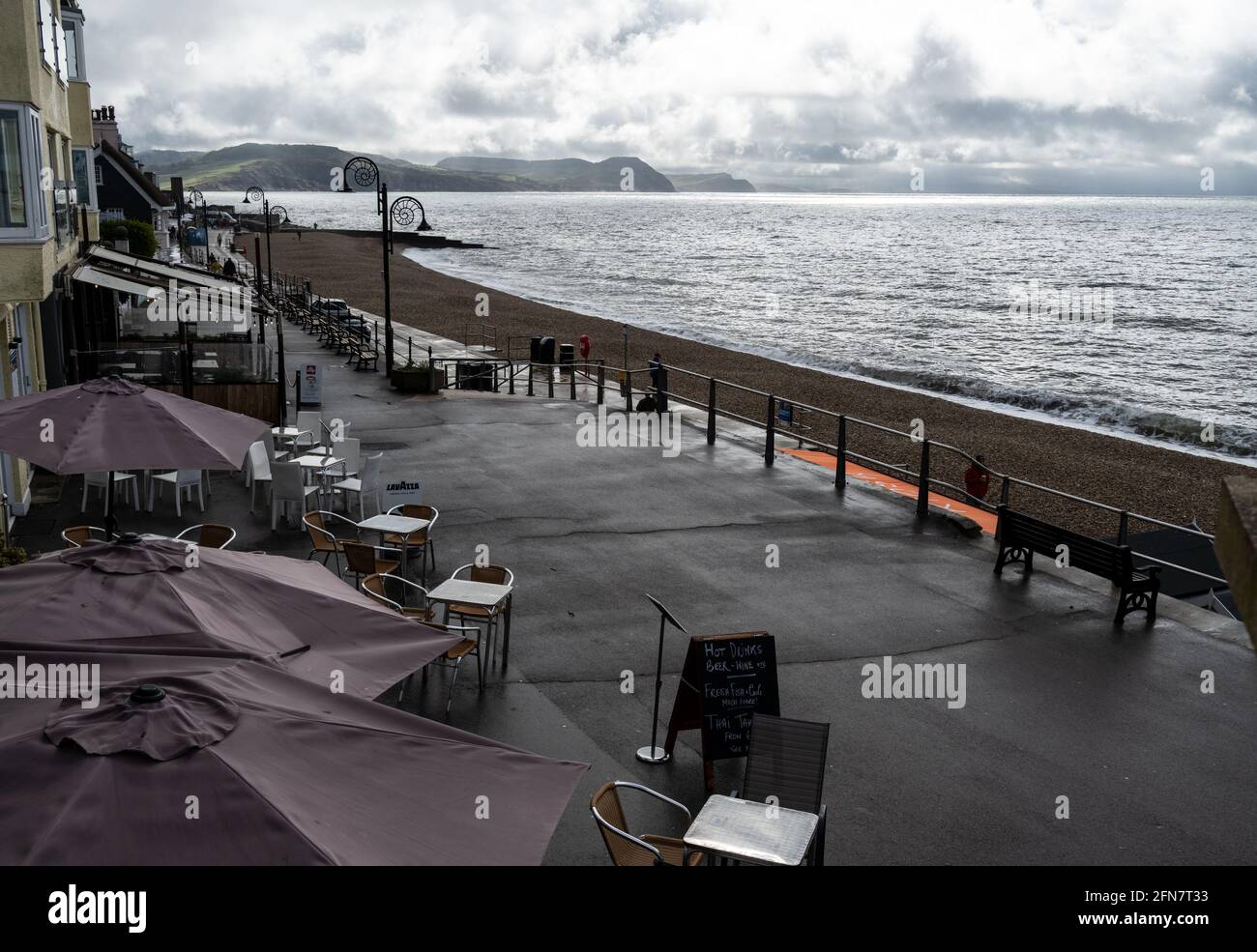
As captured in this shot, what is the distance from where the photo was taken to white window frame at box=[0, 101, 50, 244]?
13.1 meters

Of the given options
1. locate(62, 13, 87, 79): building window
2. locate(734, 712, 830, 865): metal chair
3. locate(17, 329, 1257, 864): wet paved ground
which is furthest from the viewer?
locate(62, 13, 87, 79): building window

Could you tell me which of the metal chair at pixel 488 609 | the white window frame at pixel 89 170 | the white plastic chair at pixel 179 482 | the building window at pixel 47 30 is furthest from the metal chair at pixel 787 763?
the white window frame at pixel 89 170

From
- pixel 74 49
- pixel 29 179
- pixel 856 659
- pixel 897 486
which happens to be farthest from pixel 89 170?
pixel 856 659

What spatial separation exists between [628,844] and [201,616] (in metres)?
2.68

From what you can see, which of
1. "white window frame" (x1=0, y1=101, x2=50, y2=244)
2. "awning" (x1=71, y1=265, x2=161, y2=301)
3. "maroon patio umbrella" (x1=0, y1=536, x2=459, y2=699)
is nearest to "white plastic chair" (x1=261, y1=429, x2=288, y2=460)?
"white window frame" (x1=0, y1=101, x2=50, y2=244)

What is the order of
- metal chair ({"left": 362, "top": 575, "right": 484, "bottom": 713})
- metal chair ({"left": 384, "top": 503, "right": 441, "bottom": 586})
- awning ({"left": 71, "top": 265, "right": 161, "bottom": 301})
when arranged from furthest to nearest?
awning ({"left": 71, "top": 265, "right": 161, "bottom": 301}) < metal chair ({"left": 384, "top": 503, "right": 441, "bottom": 586}) < metal chair ({"left": 362, "top": 575, "right": 484, "bottom": 713})

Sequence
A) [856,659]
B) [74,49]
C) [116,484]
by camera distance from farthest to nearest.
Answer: [74,49]
[116,484]
[856,659]

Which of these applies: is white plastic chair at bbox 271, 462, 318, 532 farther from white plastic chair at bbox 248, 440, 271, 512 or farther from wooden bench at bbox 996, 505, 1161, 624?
wooden bench at bbox 996, 505, 1161, 624

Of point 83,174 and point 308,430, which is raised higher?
point 83,174

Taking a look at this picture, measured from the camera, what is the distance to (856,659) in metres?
10.8

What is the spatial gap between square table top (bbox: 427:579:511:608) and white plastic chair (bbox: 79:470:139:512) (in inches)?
243

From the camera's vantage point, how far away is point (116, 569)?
6164 mm

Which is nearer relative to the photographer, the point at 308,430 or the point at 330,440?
the point at 330,440

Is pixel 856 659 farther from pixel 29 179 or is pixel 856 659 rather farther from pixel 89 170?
pixel 89 170
